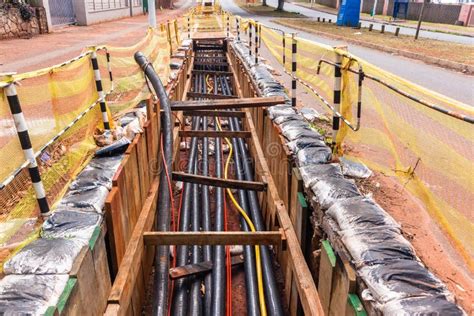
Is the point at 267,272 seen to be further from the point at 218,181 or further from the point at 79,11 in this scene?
the point at 79,11

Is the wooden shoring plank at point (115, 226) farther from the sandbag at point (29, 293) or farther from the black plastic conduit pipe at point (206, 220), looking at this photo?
the black plastic conduit pipe at point (206, 220)

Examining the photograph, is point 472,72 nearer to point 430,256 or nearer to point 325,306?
point 430,256

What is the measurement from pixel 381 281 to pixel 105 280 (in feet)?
7.38

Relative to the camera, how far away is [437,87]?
36.8ft

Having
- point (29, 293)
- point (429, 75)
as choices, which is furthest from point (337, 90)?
point (429, 75)

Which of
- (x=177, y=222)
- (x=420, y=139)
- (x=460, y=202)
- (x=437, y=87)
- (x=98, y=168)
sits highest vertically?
(x=420, y=139)

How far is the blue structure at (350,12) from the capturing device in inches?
1256

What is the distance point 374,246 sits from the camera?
2570 millimetres

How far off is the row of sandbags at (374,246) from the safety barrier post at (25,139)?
248cm

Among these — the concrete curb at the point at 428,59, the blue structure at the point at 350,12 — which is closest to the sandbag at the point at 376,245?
the concrete curb at the point at 428,59

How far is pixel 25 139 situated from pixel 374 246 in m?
2.98

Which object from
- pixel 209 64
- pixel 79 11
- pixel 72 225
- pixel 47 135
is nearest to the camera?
pixel 72 225

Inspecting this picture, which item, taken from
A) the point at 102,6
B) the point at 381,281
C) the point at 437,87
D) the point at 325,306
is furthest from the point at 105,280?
the point at 102,6

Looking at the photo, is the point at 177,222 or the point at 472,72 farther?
the point at 472,72
